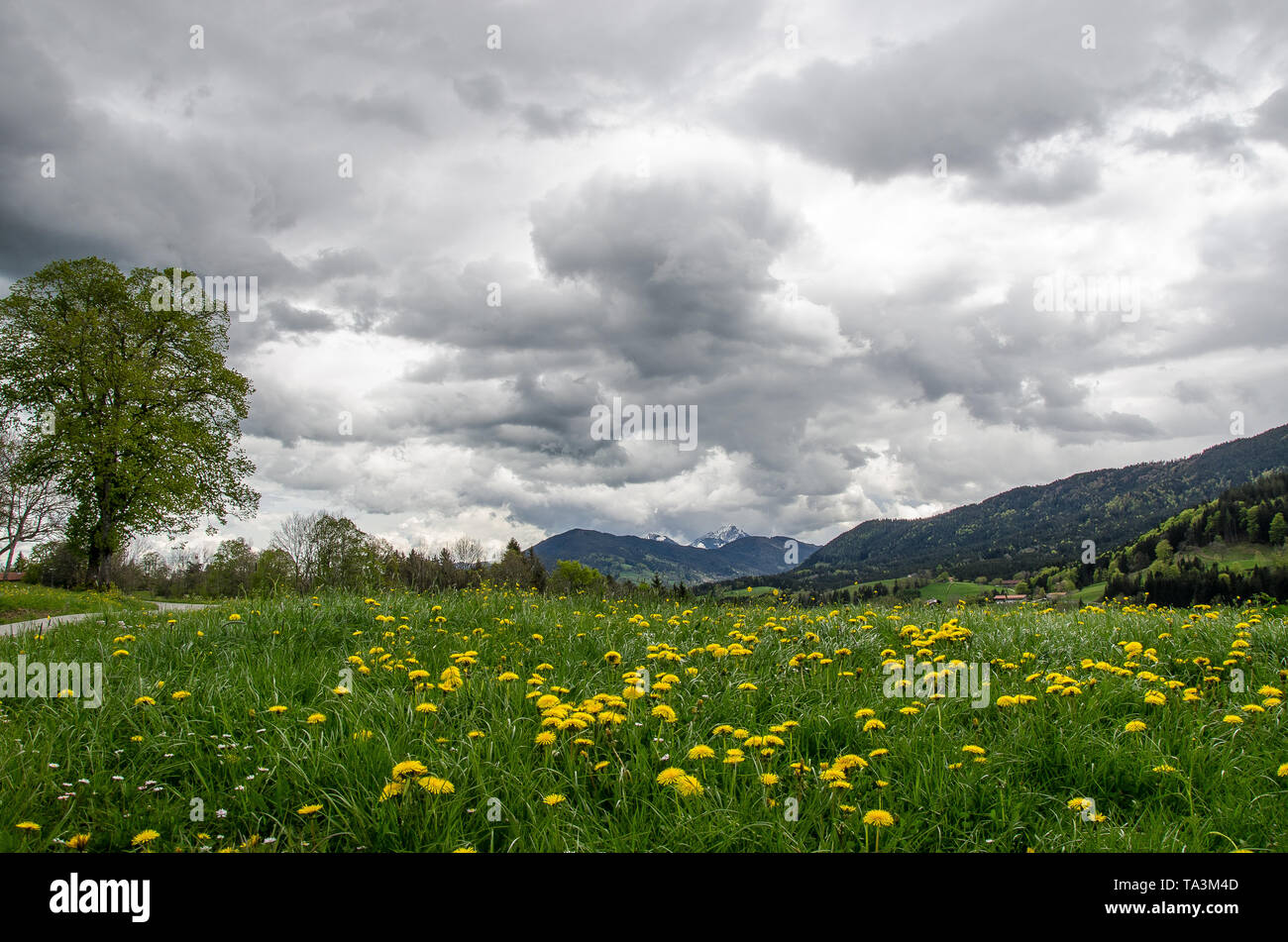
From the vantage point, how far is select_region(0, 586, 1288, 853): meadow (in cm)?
368

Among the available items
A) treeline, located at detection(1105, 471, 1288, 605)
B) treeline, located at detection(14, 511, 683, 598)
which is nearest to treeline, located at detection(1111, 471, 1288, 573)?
treeline, located at detection(1105, 471, 1288, 605)

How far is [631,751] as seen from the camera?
4473mm

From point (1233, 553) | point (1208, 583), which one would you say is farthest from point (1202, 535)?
point (1208, 583)

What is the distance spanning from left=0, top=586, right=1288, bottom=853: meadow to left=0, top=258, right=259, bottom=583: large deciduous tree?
2473 cm

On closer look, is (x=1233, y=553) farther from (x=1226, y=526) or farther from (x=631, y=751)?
(x=631, y=751)

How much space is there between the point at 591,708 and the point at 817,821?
1.54 metres

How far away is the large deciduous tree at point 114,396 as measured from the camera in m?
26.9

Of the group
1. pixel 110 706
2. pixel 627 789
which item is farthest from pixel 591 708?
pixel 110 706

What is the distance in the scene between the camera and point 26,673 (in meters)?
6.71

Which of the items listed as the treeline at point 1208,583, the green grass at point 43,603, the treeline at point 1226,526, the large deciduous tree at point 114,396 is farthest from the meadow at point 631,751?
the treeline at point 1226,526

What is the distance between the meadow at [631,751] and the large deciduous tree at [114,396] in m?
24.7

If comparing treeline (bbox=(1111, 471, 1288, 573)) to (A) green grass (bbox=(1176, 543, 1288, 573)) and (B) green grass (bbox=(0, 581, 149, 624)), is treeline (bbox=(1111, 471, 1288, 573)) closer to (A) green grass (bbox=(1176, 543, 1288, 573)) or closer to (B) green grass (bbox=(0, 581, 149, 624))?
(A) green grass (bbox=(1176, 543, 1288, 573))
